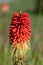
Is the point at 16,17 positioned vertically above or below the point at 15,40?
above

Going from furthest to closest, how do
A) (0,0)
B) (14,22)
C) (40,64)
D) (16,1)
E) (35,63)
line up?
(16,1) < (0,0) < (40,64) < (35,63) < (14,22)

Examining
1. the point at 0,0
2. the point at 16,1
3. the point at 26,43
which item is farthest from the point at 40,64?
the point at 16,1

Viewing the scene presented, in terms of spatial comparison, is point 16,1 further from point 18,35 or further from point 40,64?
point 18,35

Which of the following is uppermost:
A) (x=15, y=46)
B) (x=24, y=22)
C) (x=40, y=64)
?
(x=24, y=22)

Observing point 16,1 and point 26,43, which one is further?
point 16,1

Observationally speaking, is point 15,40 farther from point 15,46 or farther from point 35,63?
point 35,63

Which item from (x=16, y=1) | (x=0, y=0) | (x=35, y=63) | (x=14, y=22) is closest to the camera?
(x=14, y=22)

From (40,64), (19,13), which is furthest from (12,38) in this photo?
(40,64)
